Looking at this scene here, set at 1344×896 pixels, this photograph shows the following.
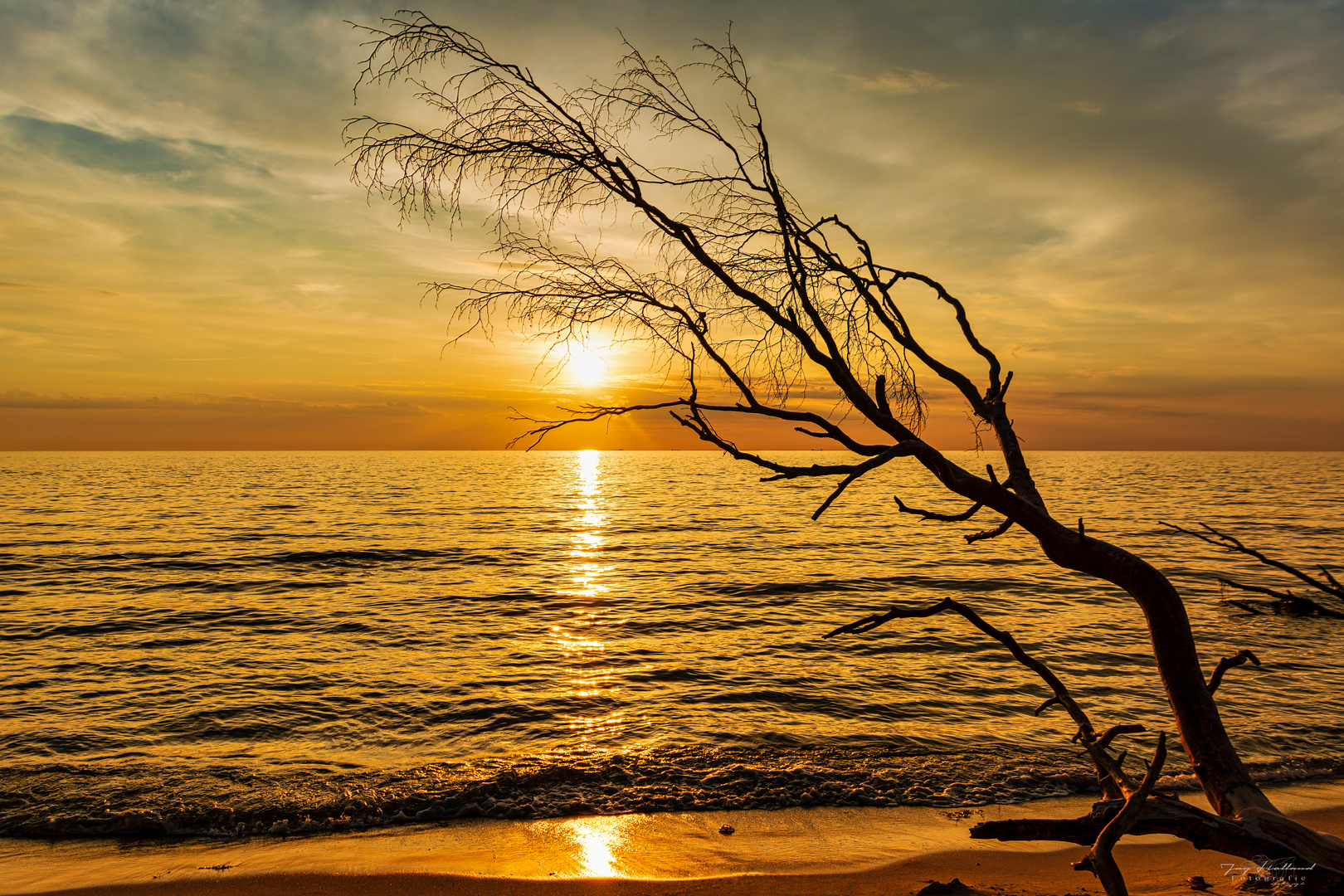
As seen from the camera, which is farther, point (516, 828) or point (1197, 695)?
point (516, 828)

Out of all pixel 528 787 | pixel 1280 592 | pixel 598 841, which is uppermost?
pixel 1280 592

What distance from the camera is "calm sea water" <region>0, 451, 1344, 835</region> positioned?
9.23 m

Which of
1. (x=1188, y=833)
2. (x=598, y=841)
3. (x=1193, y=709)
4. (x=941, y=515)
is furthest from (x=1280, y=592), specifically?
(x=598, y=841)

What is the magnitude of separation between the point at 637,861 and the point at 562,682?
682 cm

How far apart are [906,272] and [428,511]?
56379 millimetres

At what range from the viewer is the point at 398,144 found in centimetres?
318

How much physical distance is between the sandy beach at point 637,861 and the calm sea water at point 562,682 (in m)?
0.51

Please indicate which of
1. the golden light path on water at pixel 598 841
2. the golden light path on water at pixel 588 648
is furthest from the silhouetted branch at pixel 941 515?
the golden light path on water at pixel 588 648

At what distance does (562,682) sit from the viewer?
13.9m

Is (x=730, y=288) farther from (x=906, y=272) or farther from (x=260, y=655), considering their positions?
(x=260, y=655)

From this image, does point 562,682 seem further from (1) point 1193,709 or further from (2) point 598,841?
(1) point 1193,709

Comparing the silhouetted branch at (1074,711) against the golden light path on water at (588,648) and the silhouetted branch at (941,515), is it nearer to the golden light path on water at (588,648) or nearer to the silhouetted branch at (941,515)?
the silhouetted branch at (941,515)

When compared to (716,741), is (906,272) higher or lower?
higher

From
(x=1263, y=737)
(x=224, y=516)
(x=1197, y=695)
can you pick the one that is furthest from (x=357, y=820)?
(x=224, y=516)
